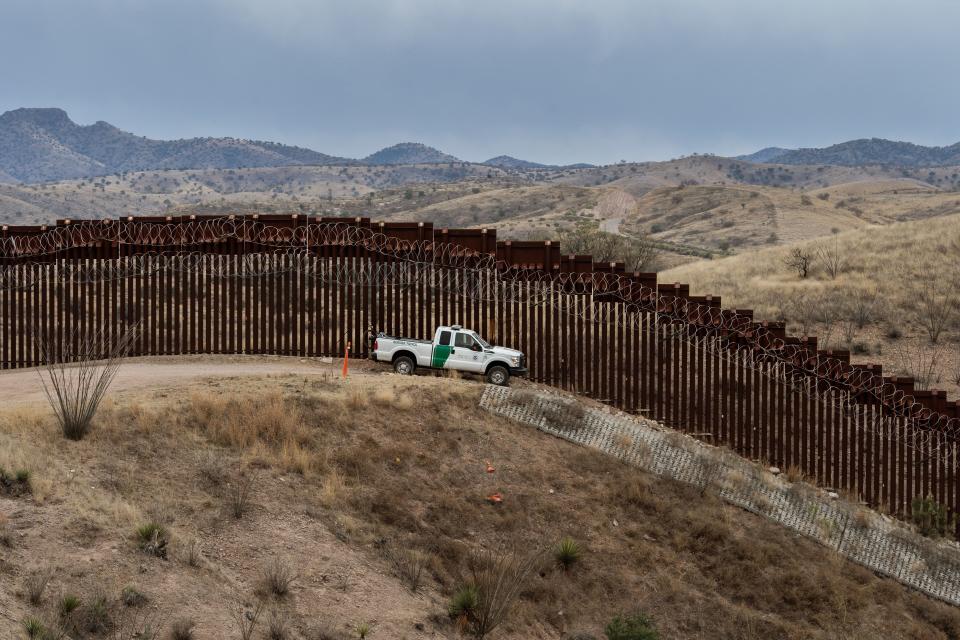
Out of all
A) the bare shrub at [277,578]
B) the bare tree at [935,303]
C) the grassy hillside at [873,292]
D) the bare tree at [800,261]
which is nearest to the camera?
the bare shrub at [277,578]

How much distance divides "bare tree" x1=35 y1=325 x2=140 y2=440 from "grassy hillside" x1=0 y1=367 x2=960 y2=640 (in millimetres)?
339

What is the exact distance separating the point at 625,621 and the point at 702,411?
30.5ft

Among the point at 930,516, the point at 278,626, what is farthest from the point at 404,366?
the point at 930,516

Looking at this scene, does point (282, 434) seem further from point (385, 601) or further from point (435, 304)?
point (435, 304)

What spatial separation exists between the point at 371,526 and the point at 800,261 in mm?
31670

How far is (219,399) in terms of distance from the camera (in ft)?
55.0

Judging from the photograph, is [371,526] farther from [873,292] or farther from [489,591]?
[873,292]

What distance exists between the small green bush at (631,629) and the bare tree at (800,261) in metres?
29.0

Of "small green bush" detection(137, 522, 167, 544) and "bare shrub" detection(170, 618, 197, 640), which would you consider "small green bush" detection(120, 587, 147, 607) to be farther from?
"small green bush" detection(137, 522, 167, 544)

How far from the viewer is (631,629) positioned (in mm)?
13039

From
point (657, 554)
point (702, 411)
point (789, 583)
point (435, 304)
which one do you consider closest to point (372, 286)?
point (435, 304)

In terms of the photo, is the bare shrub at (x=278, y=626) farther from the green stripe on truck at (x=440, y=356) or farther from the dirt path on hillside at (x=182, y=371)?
the green stripe on truck at (x=440, y=356)

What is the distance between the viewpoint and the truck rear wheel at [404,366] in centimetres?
2120

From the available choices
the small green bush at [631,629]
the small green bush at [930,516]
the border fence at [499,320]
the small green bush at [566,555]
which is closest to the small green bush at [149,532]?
the small green bush at [566,555]
